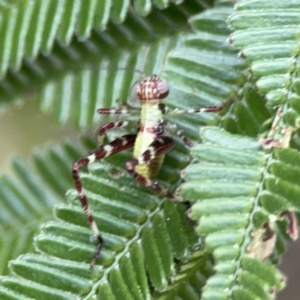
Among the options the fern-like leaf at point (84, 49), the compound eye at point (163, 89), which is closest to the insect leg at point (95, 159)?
the compound eye at point (163, 89)

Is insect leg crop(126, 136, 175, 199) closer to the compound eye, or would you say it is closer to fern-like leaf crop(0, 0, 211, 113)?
the compound eye

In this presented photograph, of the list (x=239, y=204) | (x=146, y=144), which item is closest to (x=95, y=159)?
(x=146, y=144)

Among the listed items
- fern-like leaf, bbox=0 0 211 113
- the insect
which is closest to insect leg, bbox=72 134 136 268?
the insect

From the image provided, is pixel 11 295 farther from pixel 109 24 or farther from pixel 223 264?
pixel 109 24

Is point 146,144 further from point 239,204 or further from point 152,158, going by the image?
point 239,204

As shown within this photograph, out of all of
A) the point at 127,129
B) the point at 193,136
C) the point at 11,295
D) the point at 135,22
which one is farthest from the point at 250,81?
A: the point at 11,295

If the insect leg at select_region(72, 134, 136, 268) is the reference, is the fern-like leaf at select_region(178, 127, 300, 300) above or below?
below
